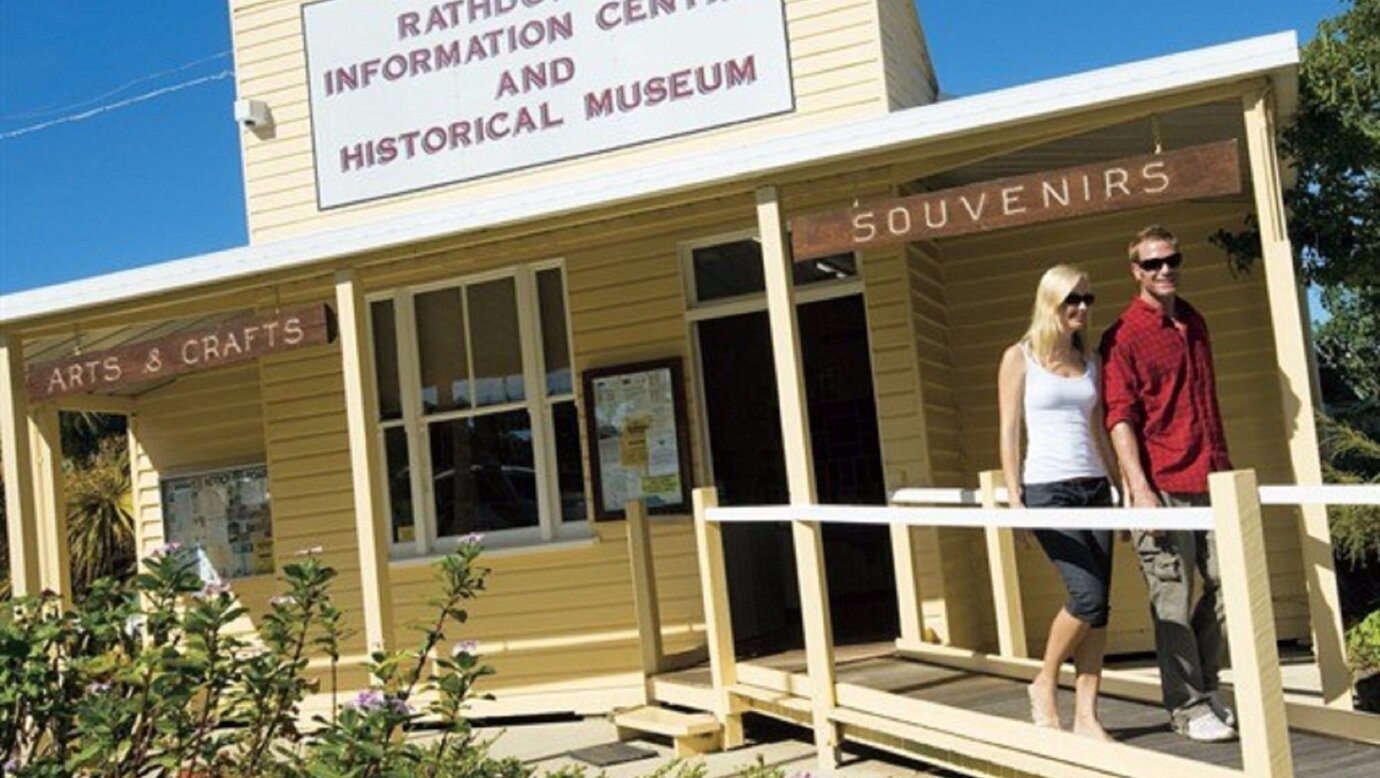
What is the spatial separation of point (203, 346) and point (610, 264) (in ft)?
8.34

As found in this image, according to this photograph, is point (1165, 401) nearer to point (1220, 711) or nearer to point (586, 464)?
point (1220, 711)

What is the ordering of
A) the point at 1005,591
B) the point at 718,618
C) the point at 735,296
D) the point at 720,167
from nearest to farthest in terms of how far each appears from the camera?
the point at 720,167
the point at 718,618
the point at 1005,591
the point at 735,296

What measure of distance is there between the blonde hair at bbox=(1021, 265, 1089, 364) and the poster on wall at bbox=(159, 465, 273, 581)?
7101mm

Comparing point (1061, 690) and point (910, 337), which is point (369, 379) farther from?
point (1061, 690)

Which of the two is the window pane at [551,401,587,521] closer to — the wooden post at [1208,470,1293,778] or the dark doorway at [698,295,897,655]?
the dark doorway at [698,295,897,655]

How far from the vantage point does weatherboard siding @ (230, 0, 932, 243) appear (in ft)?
27.8

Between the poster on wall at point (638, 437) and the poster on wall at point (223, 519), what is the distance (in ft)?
9.87

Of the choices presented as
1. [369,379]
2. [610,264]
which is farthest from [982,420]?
[369,379]

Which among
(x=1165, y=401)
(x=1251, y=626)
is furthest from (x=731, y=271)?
(x=1251, y=626)

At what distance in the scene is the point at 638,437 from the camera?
881 cm

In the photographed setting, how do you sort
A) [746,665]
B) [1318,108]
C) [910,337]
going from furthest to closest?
[910,337], [1318,108], [746,665]

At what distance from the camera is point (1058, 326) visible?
480 centimetres

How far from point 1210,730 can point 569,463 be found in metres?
5.09

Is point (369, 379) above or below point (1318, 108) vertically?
below
